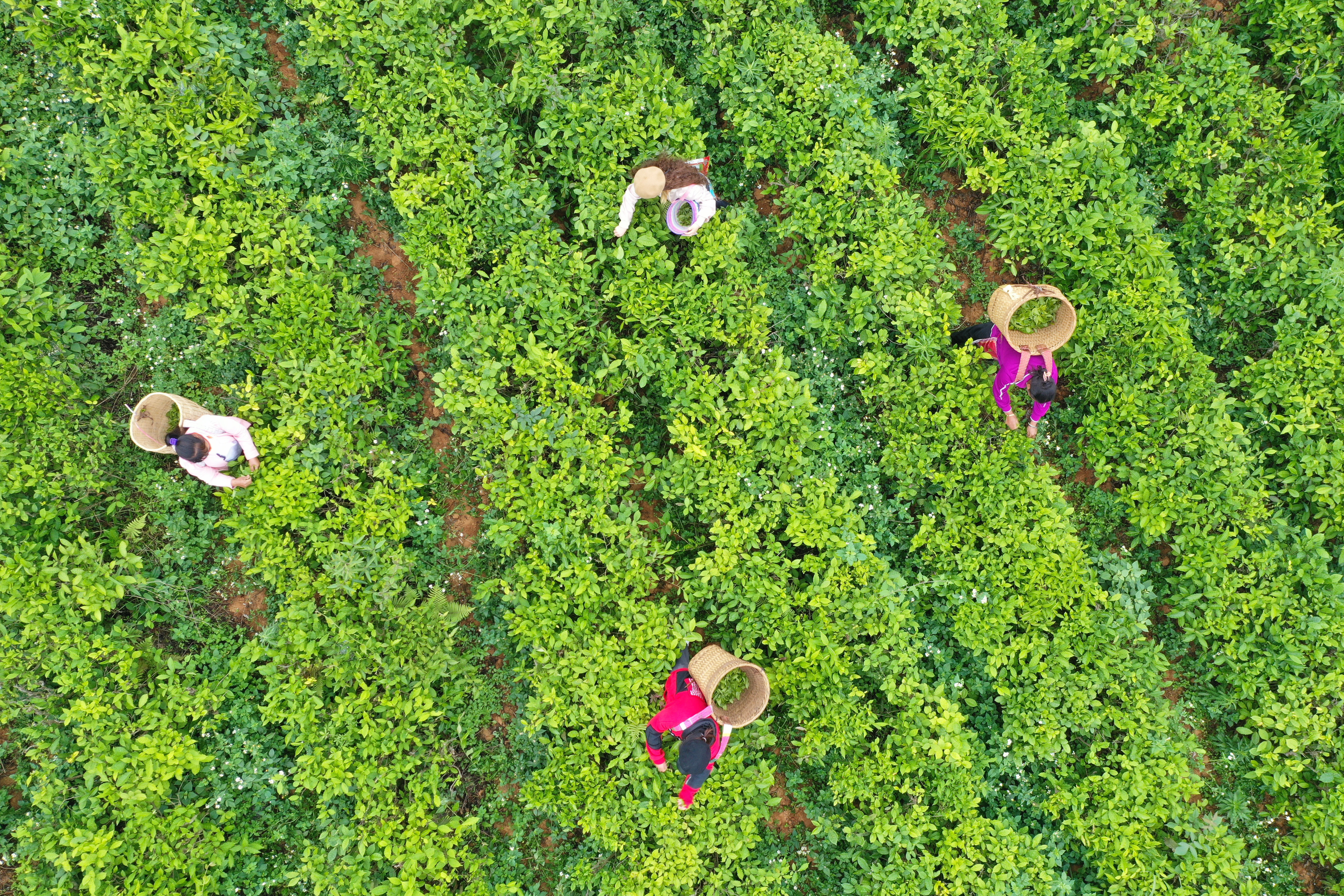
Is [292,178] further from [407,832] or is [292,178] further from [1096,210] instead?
[1096,210]

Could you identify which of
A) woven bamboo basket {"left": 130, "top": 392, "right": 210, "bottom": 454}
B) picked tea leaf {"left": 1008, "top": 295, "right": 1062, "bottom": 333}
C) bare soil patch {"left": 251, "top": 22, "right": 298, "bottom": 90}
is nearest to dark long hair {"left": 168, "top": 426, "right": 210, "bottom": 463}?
woven bamboo basket {"left": 130, "top": 392, "right": 210, "bottom": 454}

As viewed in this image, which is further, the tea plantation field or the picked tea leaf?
the picked tea leaf

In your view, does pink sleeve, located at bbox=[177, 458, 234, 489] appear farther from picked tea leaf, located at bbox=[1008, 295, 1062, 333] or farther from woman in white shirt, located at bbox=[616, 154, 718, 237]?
picked tea leaf, located at bbox=[1008, 295, 1062, 333]

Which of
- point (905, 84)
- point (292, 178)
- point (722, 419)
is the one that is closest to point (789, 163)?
point (905, 84)

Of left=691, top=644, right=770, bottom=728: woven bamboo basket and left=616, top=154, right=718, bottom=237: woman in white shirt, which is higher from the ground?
left=616, top=154, right=718, bottom=237: woman in white shirt

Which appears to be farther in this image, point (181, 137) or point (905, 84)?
point (905, 84)

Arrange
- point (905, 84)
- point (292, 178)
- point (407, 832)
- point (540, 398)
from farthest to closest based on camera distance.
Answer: point (905, 84)
point (292, 178)
point (540, 398)
point (407, 832)

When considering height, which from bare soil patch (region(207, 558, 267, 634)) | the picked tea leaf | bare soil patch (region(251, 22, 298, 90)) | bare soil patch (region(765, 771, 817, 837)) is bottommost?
bare soil patch (region(207, 558, 267, 634))
